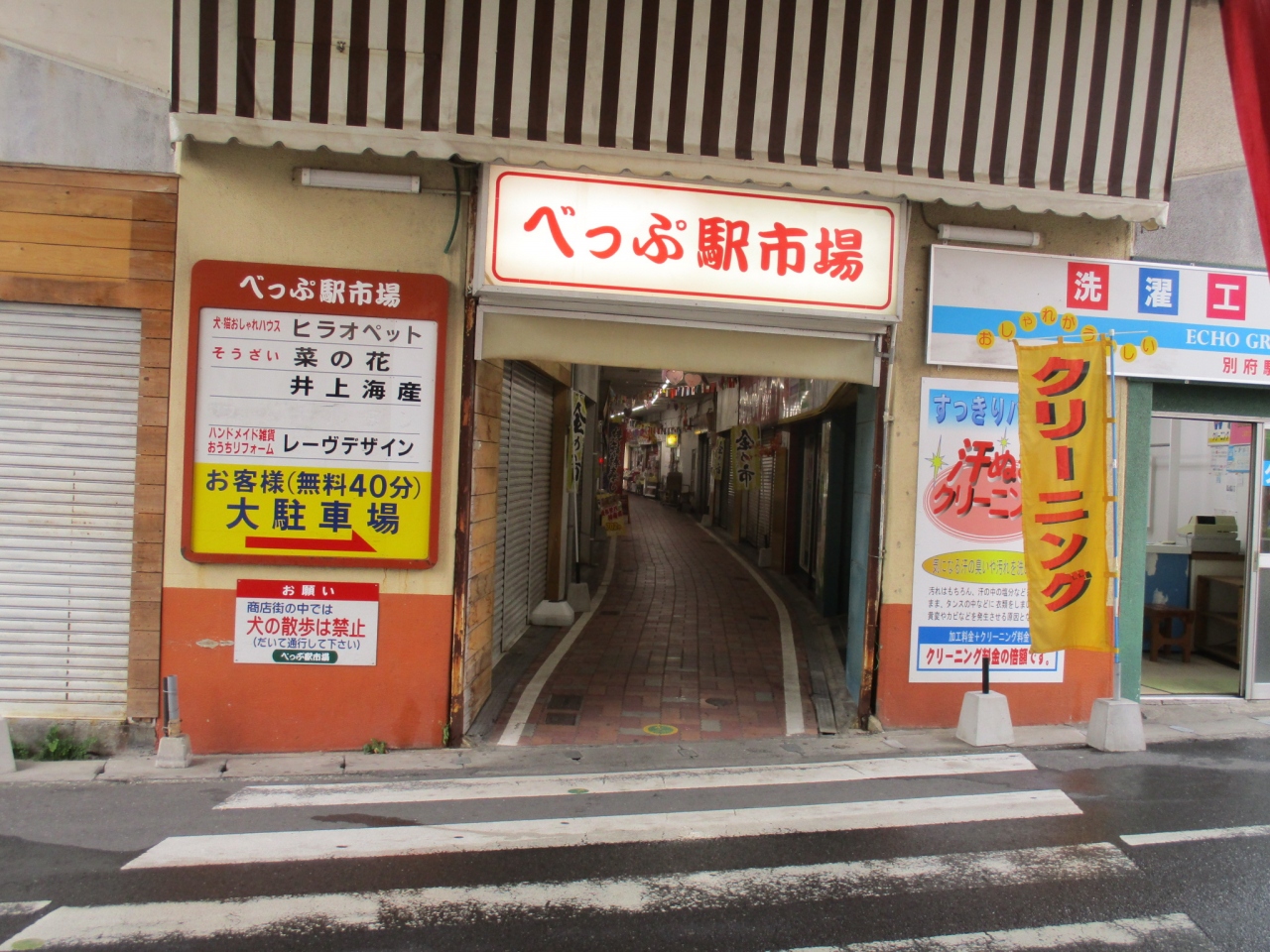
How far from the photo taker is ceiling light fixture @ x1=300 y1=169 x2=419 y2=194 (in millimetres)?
6285

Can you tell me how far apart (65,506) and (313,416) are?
202 cm

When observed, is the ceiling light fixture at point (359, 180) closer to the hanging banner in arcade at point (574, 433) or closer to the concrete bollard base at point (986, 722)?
the hanging banner in arcade at point (574, 433)

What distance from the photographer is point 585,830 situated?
4836mm

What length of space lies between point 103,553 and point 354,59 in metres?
4.23

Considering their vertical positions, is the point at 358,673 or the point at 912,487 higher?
the point at 912,487

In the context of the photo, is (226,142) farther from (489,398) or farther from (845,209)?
(845,209)

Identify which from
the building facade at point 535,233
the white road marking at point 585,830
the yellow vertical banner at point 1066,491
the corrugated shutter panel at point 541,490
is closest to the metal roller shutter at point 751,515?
the corrugated shutter panel at point 541,490

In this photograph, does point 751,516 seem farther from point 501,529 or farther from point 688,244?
point 688,244

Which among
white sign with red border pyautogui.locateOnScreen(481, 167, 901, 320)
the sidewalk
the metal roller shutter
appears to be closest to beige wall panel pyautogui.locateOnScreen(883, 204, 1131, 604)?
white sign with red border pyautogui.locateOnScreen(481, 167, 901, 320)

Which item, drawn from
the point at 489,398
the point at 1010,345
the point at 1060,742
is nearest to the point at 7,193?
the point at 489,398

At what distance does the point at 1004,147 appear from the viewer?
659 centimetres

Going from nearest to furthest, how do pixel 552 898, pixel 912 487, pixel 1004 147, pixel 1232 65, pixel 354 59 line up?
1. pixel 552 898
2. pixel 1232 65
3. pixel 354 59
4. pixel 1004 147
5. pixel 912 487

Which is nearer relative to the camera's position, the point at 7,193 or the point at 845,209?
the point at 7,193

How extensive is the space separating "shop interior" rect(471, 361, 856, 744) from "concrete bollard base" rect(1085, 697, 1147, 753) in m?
1.94
